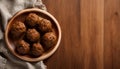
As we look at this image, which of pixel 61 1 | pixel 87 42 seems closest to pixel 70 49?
pixel 87 42

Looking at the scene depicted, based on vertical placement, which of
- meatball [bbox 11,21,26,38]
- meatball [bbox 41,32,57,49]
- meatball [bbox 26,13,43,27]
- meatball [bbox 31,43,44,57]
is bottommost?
meatball [bbox 31,43,44,57]

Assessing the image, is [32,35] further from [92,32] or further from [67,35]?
[92,32]

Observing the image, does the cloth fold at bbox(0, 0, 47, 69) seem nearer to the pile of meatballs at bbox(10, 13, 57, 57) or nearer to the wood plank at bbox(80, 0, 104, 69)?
the pile of meatballs at bbox(10, 13, 57, 57)

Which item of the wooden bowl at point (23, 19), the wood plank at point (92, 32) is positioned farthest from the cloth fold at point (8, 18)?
Result: the wood plank at point (92, 32)

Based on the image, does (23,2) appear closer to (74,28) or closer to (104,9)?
(74,28)

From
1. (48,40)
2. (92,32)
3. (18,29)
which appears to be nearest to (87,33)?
(92,32)

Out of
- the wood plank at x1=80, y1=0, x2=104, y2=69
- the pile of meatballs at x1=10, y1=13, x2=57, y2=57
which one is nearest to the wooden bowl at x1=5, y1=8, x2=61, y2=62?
the pile of meatballs at x1=10, y1=13, x2=57, y2=57
